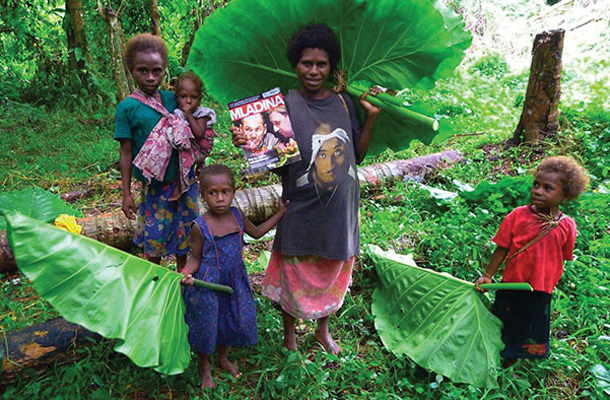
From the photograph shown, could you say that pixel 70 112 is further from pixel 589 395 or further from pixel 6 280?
pixel 589 395

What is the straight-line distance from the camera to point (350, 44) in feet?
7.49

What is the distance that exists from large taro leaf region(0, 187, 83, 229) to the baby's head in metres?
1.62

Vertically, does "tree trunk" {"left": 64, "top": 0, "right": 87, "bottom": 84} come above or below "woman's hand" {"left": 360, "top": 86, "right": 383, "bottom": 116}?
above

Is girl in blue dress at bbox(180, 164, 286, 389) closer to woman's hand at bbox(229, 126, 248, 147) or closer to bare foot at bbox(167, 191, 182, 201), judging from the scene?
woman's hand at bbox(229, 126, 248, 147)

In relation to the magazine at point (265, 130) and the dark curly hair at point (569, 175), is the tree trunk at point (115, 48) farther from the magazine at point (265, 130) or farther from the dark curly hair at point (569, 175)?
the dark curly hair at point (569, 175)

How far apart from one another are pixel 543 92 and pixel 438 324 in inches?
151

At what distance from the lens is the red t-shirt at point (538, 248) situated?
7.51 ft

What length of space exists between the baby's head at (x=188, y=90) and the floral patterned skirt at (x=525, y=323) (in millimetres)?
2073

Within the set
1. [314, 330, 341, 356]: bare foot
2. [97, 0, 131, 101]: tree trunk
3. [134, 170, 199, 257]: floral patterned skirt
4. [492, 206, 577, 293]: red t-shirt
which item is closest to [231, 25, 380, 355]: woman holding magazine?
[314, 330, 341, 356]: bare foot

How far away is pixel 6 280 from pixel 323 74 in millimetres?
3058

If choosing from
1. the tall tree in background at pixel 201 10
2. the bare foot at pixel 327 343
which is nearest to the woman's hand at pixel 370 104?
the bare foot at pixel 327 343

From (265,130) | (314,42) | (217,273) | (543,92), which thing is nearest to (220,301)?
(217,273)

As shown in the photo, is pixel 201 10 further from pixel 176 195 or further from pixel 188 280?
pixel 188 280

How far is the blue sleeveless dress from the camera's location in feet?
7.26
